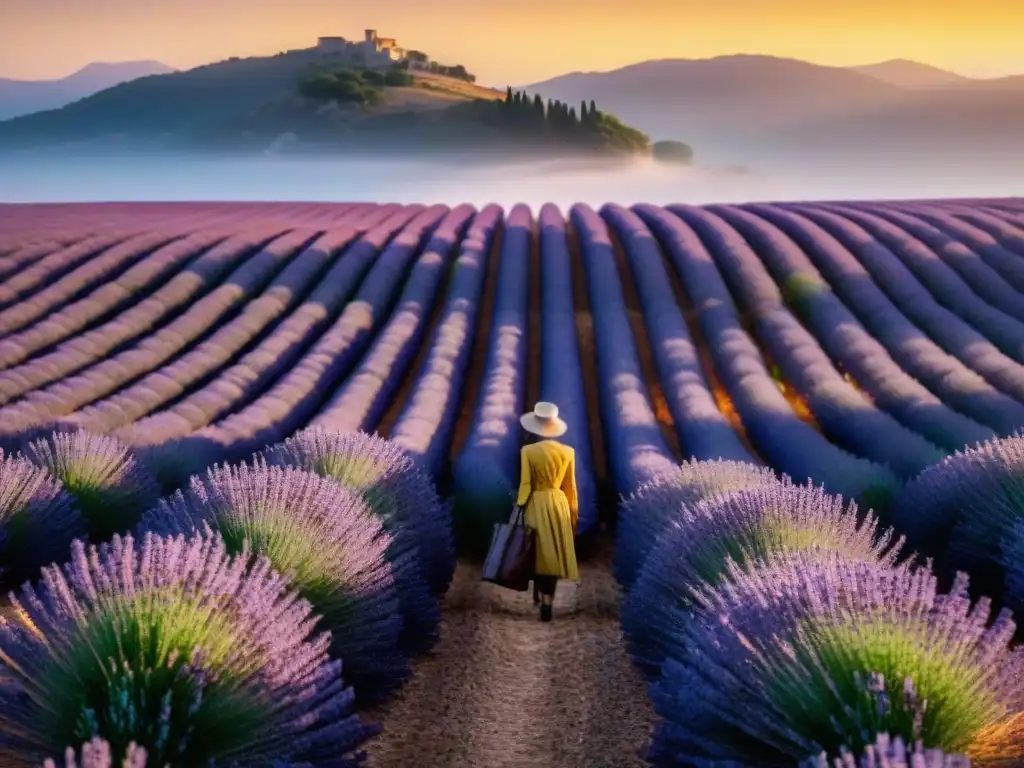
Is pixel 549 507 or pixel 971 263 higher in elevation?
pixel 971 263

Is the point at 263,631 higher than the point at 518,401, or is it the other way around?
the point at 263,631

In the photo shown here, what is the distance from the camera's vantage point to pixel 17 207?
75.6ft

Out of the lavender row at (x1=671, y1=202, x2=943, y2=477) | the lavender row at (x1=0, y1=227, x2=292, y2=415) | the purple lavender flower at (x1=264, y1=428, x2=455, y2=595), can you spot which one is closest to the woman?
the purple lavender flower at (x1=264, y1=428, x2=455, y2=595)

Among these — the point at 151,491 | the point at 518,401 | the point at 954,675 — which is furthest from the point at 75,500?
the point at 954,675

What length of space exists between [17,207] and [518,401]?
15865 millimetres

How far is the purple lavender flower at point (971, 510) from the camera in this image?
19.9 feet

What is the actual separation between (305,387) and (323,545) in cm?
686

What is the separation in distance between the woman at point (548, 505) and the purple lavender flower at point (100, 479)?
264 cm

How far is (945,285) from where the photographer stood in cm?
1499

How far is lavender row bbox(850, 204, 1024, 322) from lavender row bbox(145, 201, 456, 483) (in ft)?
23.5

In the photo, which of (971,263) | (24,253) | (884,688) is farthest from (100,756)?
(24,253)

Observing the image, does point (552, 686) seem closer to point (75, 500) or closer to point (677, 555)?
point (677, 555)

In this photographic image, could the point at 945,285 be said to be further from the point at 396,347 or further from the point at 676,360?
the point at 396,347

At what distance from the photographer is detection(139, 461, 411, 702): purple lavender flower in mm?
4707
